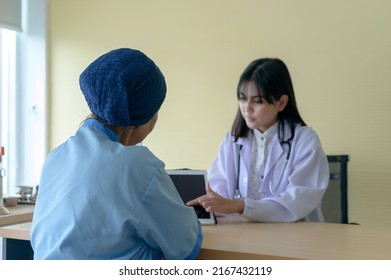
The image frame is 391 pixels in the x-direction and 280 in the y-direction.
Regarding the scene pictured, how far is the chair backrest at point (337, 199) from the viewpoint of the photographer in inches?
83.3

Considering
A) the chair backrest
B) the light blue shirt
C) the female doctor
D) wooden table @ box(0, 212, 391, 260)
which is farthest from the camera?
the chair backrest

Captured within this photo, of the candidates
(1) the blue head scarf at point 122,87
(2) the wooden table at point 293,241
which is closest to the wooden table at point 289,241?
(2) the wooden table at point 293,241

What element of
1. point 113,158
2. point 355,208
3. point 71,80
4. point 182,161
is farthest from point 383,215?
point 71,80

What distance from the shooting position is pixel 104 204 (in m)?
0.94

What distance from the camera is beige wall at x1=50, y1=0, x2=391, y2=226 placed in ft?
7.95

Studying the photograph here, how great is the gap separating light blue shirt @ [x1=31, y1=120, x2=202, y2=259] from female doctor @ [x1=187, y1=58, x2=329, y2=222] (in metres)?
0.59

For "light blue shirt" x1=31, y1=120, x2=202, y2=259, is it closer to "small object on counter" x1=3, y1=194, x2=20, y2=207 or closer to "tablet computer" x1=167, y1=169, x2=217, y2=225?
"tablet computer" x1=167, y1=169, x2=217, y2=225

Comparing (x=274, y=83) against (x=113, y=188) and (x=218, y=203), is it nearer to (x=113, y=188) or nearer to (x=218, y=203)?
(x=218, y=203)

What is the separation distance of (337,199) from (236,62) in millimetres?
1016

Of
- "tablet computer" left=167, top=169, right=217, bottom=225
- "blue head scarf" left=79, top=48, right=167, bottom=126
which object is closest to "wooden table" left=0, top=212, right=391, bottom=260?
"tablet computer" left=167, top=169, right=217, bottom=225

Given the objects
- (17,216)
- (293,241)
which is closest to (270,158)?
(293,241)

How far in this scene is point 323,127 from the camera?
101 inches

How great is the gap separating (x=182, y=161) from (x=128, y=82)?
2.00m

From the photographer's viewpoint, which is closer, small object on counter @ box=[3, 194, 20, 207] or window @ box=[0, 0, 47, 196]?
small object on counter @ box=[3, 194, 20, 207]
